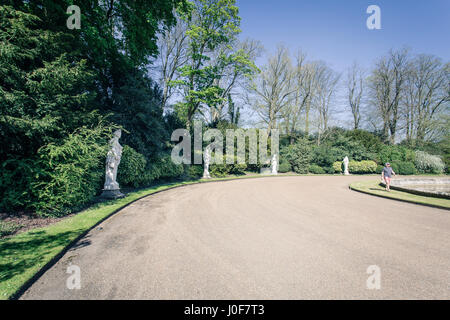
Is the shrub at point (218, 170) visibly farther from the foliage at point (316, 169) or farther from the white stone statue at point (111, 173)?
the foliage at point (316, 169)

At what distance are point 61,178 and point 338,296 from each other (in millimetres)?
7638

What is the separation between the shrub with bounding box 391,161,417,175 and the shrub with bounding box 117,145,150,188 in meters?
35.0

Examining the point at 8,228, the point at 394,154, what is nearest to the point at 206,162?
the point at 8,228

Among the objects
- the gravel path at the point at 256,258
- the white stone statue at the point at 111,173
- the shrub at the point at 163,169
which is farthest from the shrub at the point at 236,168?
the gravel path at the point at 256,258

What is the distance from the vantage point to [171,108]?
794 inches

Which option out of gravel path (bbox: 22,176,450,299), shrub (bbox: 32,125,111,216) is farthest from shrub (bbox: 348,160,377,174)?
shrub (bbox: 32,125,111,216)

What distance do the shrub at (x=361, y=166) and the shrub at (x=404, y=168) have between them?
2.57 metres

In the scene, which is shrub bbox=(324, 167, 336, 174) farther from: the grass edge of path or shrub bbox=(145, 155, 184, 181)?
the grass edge of path

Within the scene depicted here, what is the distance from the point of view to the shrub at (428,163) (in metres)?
27.5

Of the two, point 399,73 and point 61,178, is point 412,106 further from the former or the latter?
point 61,178

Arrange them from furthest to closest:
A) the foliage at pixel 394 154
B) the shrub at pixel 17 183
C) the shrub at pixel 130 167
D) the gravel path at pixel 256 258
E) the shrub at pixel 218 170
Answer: the foliage at pixel 394 154, the shrub at pixel 218 170, the shrub at pixel 130 167, the shrub at pixel 17 183, the gravel path at pixel 256 258

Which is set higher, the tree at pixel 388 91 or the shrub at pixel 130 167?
the tree at pixel 388 91

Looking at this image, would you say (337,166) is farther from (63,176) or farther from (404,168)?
(63,176)
